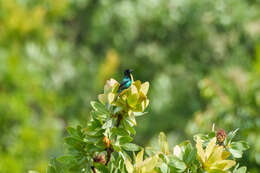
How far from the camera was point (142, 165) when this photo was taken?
2.89ft

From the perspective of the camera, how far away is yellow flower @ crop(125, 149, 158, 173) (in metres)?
0.86

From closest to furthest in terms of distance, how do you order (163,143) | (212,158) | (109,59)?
(212,158)
(163,143)
(109,59)

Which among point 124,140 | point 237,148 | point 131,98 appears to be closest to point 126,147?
point 124,140

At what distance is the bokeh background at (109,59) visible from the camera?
4.41 m

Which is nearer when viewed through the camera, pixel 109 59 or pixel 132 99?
pixel 132 99

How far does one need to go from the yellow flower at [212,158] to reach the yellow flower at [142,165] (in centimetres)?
10

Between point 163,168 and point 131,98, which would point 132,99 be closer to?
point 131,98

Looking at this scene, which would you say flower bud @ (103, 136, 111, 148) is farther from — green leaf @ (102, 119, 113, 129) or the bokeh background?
the bokeh background

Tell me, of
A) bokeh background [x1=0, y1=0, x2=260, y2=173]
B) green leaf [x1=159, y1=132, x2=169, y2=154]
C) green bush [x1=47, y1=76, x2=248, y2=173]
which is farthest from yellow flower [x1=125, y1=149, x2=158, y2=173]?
bokeh background [x1=0, y1=0, x2=260, y2=173]

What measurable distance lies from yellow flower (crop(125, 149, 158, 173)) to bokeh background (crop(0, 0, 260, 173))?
9.24 ft

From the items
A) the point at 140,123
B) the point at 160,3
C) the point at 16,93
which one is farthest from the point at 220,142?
the point at 140,123

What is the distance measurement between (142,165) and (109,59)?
15.4ft

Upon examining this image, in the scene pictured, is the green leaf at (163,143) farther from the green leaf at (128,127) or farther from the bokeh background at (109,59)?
the bokeh background at (109,59)

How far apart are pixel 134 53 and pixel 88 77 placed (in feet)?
2.66
